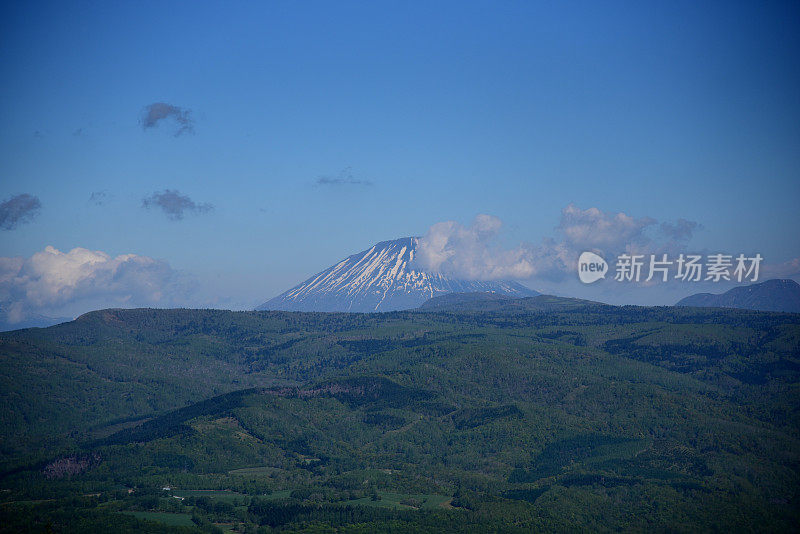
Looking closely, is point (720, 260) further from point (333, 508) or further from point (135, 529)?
point (135, 529)

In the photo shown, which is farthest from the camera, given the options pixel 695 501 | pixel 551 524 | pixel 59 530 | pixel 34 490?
pixel 34 490

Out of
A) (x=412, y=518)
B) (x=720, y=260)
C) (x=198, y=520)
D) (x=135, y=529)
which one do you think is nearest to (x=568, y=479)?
(x=412, y=518)

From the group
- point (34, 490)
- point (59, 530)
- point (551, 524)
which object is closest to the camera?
point (59, 530)

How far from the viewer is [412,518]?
551ft

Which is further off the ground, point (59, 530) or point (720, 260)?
point (720, 260)

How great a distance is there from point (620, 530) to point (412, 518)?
4192 cm

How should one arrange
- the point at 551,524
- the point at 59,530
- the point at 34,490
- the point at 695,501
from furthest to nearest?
the point at 34,490 → the point at 695,501 → the point at 551,524 → the point at 59,530

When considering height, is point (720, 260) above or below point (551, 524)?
above

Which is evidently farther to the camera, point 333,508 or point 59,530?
point 333,508

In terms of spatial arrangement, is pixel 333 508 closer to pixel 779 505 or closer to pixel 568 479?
pixel 568 479

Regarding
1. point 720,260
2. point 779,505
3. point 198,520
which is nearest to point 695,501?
point 779,505

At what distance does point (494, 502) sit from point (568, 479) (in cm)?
2724

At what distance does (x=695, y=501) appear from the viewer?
177m

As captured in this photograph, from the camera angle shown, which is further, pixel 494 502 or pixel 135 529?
pixel 494 502
